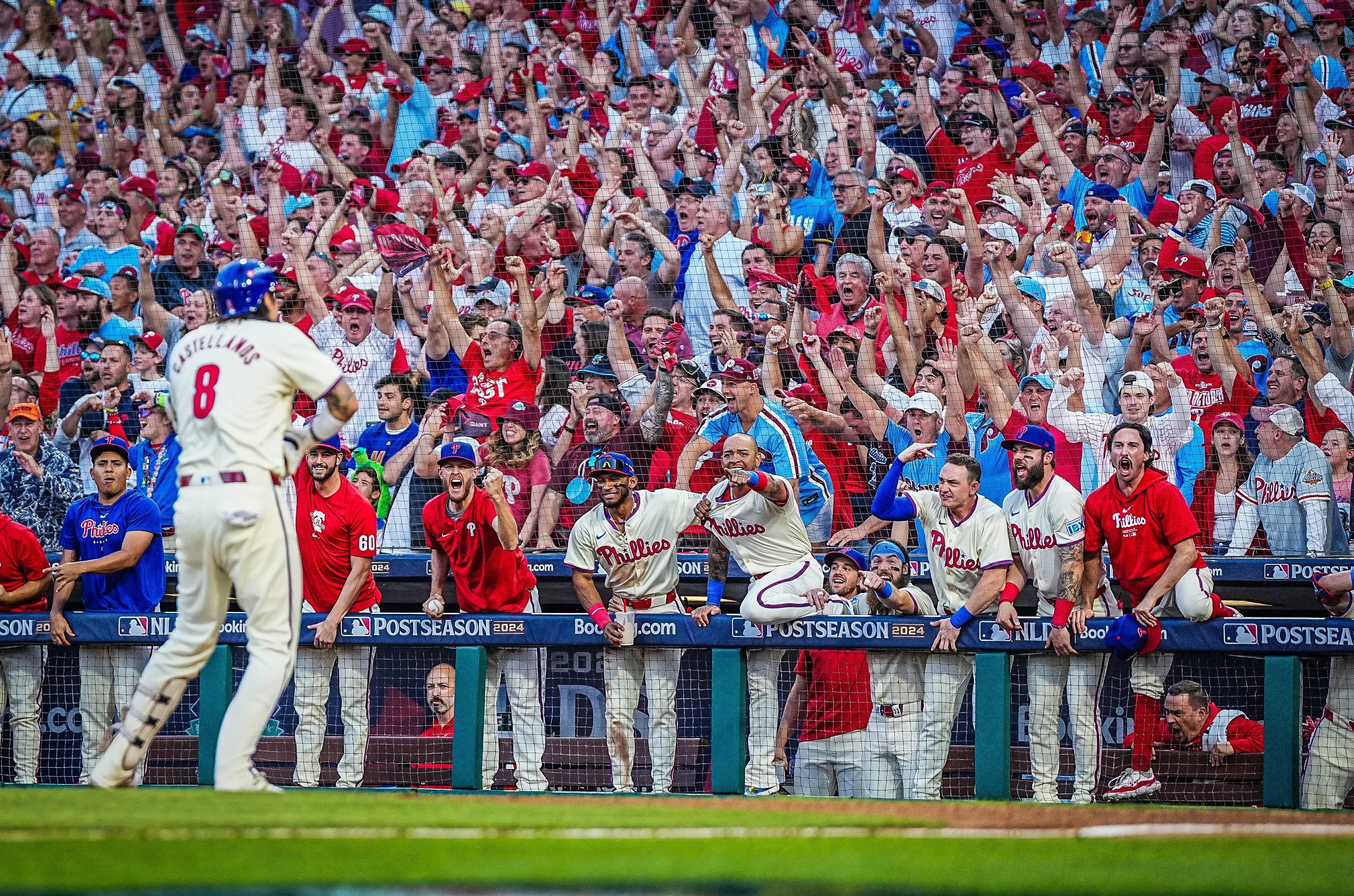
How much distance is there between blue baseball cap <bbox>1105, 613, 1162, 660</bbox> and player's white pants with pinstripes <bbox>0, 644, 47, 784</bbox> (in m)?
5.32

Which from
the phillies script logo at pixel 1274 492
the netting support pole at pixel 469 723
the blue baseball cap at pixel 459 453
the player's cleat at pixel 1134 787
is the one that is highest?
the blue baseball cap at pixel 459 453

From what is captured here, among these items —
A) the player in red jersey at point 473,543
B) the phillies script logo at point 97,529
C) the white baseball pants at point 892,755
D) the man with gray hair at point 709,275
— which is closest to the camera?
A: the white baseball pants at point 892,755

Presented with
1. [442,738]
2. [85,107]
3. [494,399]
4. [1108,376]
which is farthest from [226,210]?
[1108,376]

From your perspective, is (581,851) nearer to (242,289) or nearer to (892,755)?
(242,289)

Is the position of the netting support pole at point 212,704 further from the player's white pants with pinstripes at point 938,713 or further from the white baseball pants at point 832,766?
the player's white pants with pinstripes at point 938,713

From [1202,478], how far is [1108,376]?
0.88m

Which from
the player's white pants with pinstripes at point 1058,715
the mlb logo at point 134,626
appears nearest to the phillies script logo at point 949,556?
the player's white pants with pinstripes at point 1058,715

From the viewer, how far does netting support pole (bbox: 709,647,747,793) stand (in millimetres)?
6543

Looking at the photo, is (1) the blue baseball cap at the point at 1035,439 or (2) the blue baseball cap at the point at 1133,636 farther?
(1) the blue baseball cap at the point at 1035,439

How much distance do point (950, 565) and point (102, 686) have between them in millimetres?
4288

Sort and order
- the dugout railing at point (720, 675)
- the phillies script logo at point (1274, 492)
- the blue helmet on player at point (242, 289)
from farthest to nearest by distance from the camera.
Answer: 1. the phillies script logo at point (1274, 492)
2. the dugout railing at point (720, 675)
3. the blue helmet on player at point (242, 289)

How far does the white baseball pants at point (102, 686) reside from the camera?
23.6 feet

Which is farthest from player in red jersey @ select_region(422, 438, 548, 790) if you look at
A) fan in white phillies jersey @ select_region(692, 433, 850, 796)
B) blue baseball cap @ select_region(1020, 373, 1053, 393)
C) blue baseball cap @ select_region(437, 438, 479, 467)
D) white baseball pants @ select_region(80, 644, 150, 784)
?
blue baseball cap @ select_region(1020, 373, 1053, 393)

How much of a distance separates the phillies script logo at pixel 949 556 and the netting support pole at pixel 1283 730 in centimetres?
138
